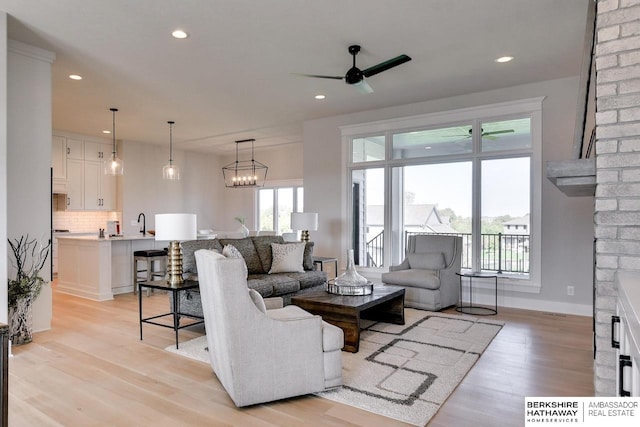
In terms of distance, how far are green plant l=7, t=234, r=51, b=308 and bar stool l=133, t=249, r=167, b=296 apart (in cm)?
215

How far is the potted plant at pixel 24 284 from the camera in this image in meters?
3.74

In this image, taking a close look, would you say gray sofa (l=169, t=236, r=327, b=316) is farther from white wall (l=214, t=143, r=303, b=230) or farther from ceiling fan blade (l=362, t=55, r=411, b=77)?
white wall (l=214, t=143, r=303, b=230)

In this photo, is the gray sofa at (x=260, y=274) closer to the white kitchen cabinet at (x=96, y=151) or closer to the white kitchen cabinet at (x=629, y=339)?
the white kitchen cabinet at (x=629, y=339)

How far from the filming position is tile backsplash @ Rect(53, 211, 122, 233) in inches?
331

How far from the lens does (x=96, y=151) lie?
873cm

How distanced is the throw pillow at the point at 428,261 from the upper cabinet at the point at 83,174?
6908 mm

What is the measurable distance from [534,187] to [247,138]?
5.83 meters

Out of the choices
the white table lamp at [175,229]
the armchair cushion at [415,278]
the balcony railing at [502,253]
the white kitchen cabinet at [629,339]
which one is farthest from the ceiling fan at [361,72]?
the balcony railing at [502,253]

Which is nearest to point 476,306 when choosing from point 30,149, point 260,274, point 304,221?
point 304,221

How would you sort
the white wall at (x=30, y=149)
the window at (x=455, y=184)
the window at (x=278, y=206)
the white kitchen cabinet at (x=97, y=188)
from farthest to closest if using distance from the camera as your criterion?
the window at (x=278, y=206)
the white kitchen cabinet at (x=97, y=188)
the window at (x=455, y=184)
the white wall at (x=30, y=149)

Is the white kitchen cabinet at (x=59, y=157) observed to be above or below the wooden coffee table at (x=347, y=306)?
above

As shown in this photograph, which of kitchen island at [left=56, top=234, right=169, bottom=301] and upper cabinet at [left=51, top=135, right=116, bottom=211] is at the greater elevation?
upper cabinet at [left=51, top=135, right=116, bottom=211]

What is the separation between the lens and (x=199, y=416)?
2.40 meters

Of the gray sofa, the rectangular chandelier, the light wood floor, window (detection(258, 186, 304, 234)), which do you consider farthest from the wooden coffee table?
the rectangular chandelier
